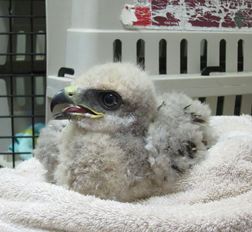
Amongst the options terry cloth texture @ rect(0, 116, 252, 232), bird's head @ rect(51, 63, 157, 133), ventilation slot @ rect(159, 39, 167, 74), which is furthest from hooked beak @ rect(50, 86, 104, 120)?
ventilation slot @ rect(159, 39, 167, 74)

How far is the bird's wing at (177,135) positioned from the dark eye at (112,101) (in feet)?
A: 0.19

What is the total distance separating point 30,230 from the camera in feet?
2.09

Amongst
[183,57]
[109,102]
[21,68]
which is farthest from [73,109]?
[21,68]

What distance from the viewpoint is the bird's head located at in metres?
0.69

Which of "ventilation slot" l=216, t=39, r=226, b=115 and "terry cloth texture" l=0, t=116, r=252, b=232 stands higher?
"ventilation slot" l=216, t=39, r=226, b=115

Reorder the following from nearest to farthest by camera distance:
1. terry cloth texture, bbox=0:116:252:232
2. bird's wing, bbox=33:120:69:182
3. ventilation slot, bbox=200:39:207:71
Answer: terry cloth texture, bbox=0:116:252:232 → bird's wing, bbox=33:120:69:182 → ventilation slot, bbox=200:39:207:71

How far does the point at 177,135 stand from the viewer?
2.27ft

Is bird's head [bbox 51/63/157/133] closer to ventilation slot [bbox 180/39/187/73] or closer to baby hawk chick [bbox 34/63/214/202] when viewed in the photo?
baby hawk chick [bbox 34/63/214/202]

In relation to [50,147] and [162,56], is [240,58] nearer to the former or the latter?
[162,56]

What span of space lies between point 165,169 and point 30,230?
0.64 feet

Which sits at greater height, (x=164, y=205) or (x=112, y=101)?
(x=112, y=101)

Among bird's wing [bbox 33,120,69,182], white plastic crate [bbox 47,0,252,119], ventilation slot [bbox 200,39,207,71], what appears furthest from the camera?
ventilation slot [bbox 200,39,207,71]

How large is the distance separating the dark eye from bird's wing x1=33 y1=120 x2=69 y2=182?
0.41ft

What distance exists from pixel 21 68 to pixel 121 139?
0.62m
